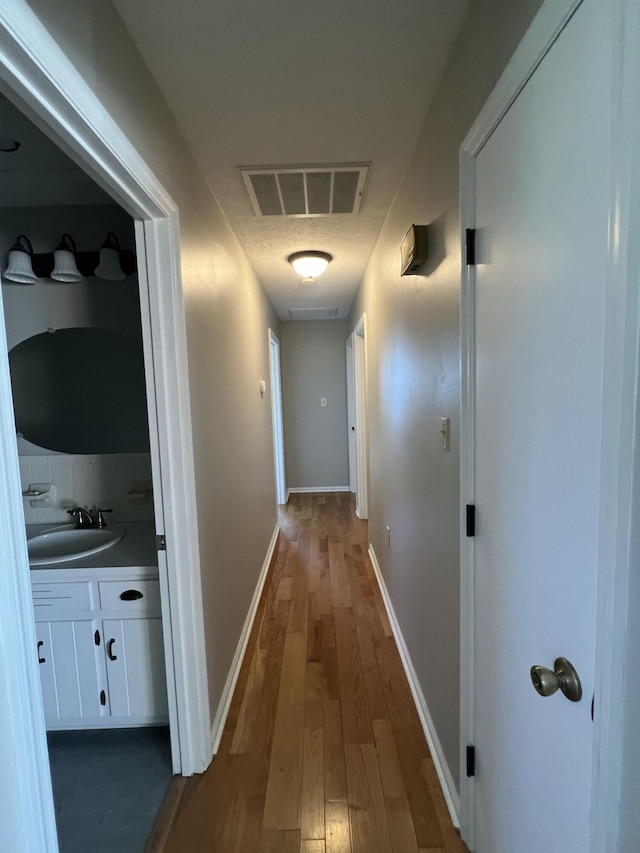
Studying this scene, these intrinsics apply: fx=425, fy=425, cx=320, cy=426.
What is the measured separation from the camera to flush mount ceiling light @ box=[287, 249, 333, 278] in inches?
114

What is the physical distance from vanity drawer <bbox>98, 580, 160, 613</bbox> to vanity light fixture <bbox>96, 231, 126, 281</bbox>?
130cm

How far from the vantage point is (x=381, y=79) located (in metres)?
1.36

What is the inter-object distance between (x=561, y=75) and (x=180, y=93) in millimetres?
1199

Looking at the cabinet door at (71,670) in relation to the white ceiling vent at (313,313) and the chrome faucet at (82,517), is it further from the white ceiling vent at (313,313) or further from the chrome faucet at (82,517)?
the white ceiling vent at (313,313)

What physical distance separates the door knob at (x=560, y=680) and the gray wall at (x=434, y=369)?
1.82ft

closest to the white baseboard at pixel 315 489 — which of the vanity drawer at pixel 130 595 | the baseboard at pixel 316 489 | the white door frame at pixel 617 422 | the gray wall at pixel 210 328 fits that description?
the baseboard at pixel 316 489

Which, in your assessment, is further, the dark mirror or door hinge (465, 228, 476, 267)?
the dark mirror

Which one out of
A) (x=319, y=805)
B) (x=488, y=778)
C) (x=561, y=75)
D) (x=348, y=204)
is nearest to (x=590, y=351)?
(x=561, y=75)

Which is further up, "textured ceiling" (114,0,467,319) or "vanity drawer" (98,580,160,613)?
"textured ceiling" (114,0,467,319)

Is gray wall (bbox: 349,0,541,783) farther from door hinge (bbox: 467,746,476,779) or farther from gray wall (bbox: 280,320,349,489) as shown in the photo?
gray wall (bbox: 280,320,349,489)

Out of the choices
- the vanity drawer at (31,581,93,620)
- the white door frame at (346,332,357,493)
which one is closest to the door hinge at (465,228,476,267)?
the vanity drawer at (31,581,93,620)

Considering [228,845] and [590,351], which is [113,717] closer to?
[228,845]

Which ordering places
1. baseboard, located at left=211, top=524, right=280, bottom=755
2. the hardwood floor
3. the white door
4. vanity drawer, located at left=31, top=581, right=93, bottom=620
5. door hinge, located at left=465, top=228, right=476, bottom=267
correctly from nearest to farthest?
1. the white door
2. door hinge, located at left=465, top=228, right=476, bottom=267
3. the hardwood floor
4. vanity drawer, located at left=31, top=581, right=93, bottom=620
5. baseboard, located at left=211, top=524, right=280, bottom=755

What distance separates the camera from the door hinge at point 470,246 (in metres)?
1.15
